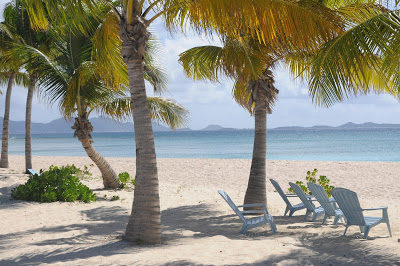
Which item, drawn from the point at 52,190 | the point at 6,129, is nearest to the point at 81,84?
the point at 52,190

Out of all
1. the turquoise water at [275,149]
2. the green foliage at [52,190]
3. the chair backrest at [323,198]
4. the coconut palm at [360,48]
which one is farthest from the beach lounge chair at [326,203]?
the turquoise water at [275,149]

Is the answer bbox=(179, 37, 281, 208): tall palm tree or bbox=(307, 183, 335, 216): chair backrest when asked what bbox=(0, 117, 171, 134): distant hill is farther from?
bbox=(307, 183, 335, 216): chair backrest

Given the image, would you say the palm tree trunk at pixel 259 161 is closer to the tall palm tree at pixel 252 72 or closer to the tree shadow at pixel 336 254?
the tall palm tree at pixel 252 72

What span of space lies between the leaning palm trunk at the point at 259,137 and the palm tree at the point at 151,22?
8.41 ft

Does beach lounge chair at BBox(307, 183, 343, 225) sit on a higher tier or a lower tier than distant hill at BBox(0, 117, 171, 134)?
lower

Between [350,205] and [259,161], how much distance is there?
2525 millimetres

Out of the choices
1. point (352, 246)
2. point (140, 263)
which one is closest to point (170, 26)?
point (140, 263)

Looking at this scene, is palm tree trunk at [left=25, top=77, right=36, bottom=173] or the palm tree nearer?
the palm tree

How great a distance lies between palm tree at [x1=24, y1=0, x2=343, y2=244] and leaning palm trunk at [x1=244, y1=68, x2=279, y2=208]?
2564 mm

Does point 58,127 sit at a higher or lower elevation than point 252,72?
higher

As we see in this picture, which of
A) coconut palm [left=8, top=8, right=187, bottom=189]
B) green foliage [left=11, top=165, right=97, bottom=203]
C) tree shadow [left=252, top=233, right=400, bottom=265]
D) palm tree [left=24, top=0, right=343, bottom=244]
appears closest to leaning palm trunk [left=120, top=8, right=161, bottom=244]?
palm tree [left=24, top=0, right=343, bottom=244]

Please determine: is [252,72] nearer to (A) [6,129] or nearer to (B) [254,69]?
(B) [254,69]

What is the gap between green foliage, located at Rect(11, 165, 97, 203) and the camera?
942cm

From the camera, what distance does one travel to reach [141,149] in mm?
5770
